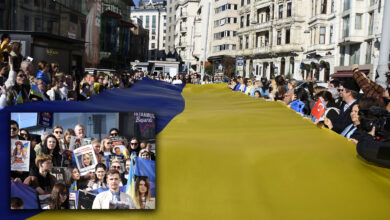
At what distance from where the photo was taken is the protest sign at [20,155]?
2684mm

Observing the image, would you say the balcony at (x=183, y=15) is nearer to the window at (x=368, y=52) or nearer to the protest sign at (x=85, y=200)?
the window at (x=368, y=52)

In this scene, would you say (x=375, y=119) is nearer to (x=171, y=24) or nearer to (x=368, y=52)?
(x=368, y=52)

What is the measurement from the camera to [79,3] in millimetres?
35812

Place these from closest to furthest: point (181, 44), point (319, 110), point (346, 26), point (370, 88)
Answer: point (319, 110), point (370, 88), point (346, 26), point (181, 44)

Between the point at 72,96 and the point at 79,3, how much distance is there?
31842mm

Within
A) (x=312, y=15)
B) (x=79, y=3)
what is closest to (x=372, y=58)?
(x=312, y=15)

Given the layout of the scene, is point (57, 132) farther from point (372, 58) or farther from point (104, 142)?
point (372, 58)

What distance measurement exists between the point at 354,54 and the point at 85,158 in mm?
40313

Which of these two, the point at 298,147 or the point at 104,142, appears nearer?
the point at 104,142

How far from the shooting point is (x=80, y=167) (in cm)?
263

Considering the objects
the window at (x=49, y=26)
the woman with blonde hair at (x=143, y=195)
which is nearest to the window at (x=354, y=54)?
the window at (x=49, y=26)

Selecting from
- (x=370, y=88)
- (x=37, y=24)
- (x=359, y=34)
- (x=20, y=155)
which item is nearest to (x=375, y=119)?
(x=20, y=155)

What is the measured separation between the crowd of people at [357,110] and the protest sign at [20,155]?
2.23 meters

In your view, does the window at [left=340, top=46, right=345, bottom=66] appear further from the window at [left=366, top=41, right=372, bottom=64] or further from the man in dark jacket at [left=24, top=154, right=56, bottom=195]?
the man in dark jacket at [left=24, top=154, right=56, bottom=195]
